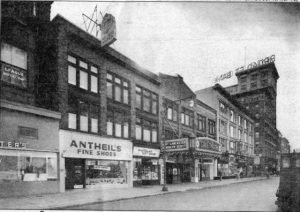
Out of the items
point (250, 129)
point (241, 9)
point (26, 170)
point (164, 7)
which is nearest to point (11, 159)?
point (26, 170)

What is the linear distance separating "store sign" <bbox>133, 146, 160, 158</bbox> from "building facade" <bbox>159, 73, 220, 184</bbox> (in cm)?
88

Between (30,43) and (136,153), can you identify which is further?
(136,153)

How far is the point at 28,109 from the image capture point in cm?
1258

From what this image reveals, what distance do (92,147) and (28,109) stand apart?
13.9 feet

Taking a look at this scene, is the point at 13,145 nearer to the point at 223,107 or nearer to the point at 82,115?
the point at 82,115

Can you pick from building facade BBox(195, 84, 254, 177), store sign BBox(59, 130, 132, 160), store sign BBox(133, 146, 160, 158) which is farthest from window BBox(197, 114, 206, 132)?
store sign BBox(59, 130, 132, 160)

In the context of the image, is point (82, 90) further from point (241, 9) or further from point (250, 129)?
point (250, 129)

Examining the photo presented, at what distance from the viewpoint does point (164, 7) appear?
1157 cm

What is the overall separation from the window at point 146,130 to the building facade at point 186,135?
0.84m

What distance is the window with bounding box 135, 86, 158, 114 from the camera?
63.7 feet

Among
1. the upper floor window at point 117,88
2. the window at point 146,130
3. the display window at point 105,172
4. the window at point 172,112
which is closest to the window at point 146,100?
the window at point 146,130

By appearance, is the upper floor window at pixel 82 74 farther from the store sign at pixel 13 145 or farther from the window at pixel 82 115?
the store sign at pixel 13 145

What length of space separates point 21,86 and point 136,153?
8.42m

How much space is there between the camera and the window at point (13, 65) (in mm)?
12172
